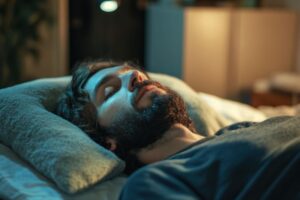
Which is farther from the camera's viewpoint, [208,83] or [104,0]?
[208,83]

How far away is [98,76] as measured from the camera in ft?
4.52

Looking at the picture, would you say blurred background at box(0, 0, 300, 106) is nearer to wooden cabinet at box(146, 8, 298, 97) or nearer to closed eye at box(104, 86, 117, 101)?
wooden cabinet at box(146, 8, 298, 97)

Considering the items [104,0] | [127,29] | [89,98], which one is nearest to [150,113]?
[89,98]

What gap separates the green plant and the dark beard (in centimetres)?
200

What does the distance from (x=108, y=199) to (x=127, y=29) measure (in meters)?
2.64

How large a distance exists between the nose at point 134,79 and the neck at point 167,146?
0.48 feet

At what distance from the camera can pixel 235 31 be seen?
11.1 feet

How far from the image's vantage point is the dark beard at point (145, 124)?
1230mm

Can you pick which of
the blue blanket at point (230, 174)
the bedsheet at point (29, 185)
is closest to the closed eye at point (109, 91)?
the bedsheet at point (29, 185)

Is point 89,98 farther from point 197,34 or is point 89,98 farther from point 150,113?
point 197,34

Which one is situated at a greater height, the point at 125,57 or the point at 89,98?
the point at 89,98

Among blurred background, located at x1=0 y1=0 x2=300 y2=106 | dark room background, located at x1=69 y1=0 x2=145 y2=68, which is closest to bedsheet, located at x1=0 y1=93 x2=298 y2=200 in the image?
blurred background, located at x1=0 y1=0 x2=300 y2=106

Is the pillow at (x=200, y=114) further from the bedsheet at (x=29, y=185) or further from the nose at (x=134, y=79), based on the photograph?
the bedsheet at (x=29, y=185)

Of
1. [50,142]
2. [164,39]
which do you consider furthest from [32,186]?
[164,39]
